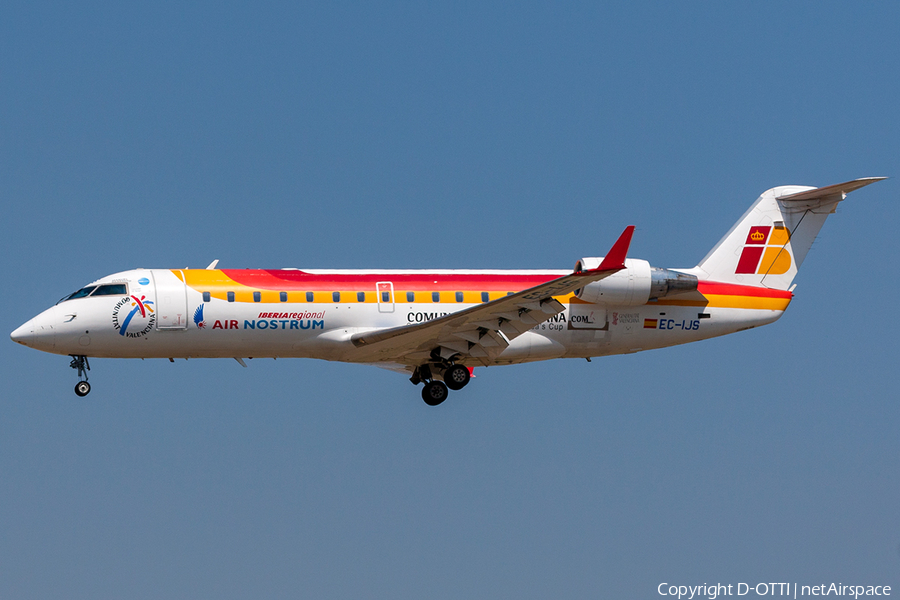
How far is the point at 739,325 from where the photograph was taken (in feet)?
106

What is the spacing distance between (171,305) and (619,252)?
36.3ft

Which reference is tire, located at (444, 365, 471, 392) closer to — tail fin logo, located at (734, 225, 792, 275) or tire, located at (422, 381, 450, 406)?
tire, located at (422, 381, 450, 406)

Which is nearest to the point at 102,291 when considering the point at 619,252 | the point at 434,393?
the point at 434,393

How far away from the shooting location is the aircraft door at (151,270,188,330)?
29.0m

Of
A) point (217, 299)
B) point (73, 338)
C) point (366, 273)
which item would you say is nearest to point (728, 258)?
point (366, 273)

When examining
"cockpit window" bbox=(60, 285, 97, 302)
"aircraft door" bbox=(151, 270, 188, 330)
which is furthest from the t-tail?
"cockpit window" bbox=(60, 285, 97, 302)

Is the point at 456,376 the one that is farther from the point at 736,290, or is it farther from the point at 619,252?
the point at 736,290

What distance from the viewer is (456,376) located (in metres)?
30.6

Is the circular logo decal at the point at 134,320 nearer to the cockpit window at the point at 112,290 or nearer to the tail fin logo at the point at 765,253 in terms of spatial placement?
the cockpit window at the point at 112,290

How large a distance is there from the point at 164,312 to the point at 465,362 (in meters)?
7.72

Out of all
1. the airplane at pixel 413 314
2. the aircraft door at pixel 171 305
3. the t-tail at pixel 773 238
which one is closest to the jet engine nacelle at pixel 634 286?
the airplane at pixel 413 314

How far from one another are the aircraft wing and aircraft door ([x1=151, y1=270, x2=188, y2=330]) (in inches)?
167

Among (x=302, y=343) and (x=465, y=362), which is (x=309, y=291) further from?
(x=465, y=362)

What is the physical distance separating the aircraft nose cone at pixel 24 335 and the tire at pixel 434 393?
389 inches
